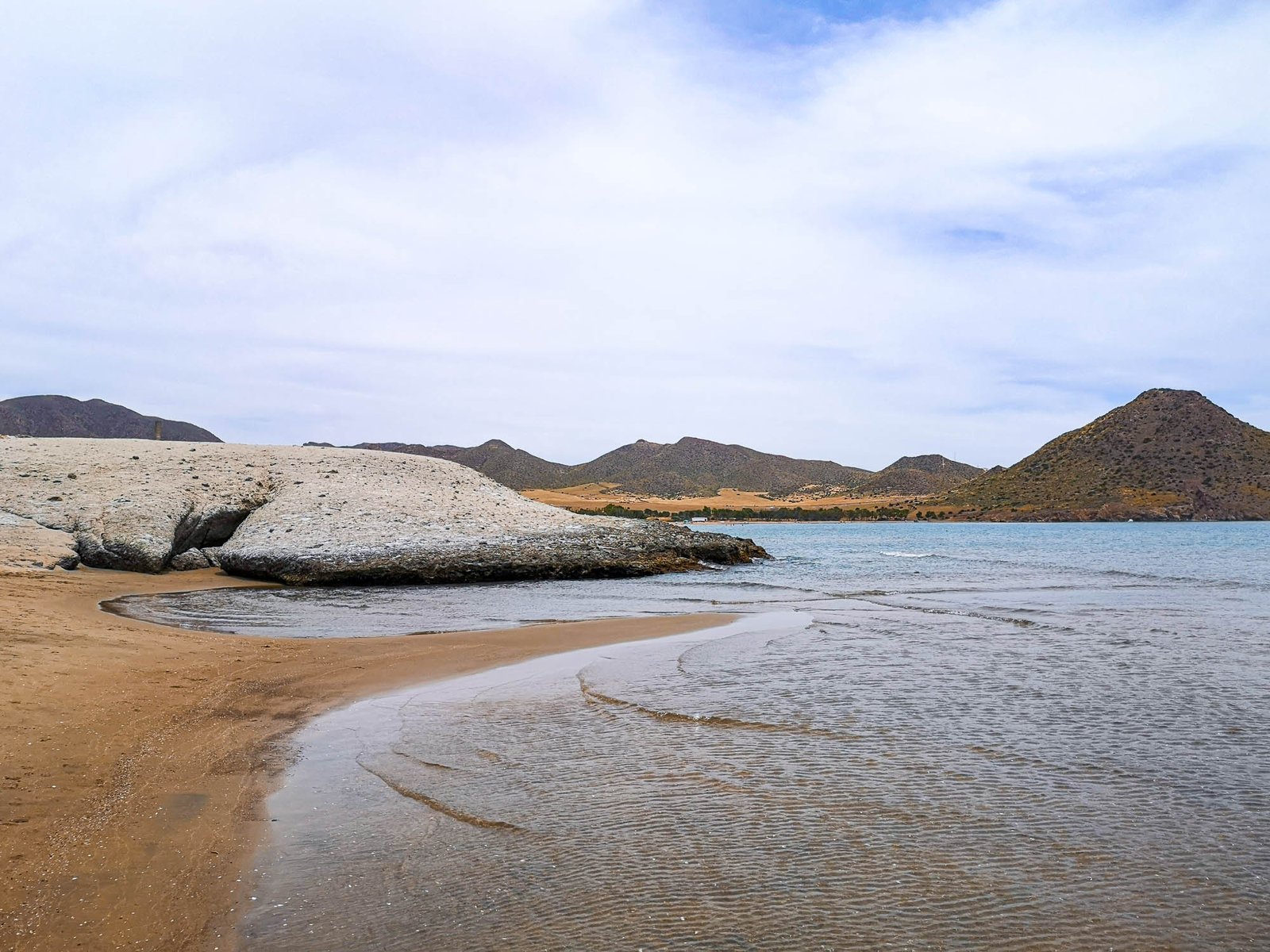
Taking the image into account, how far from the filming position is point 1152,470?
88.8m

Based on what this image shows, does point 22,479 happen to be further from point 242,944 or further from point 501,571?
point 242,944

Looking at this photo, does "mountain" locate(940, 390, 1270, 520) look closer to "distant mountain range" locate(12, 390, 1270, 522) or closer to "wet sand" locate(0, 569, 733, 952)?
"distant mountain range" locate(12, 390, 1270, 522)

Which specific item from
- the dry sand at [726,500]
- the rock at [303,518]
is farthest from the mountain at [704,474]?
the rock at [303,518]

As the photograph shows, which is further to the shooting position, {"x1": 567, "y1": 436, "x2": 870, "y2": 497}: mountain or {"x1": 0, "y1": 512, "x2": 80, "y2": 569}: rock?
{"x1": 567, "y1": 436, "x2": 870, "y2": 497}: mountain

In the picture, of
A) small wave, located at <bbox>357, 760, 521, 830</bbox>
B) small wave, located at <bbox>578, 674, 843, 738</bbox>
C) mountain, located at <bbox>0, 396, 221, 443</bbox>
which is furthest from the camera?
mountain, located at <bbox>0, 396, 221, 443</bbox>

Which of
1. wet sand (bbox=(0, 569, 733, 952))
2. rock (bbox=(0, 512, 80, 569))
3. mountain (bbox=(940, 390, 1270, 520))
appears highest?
mountain (bbox=(940, 390, 1270, 520))

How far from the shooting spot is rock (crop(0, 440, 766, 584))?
71.1ft

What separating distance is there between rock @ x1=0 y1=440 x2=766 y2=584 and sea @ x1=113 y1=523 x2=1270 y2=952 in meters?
12.2

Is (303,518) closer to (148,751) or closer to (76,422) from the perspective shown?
(148,751)

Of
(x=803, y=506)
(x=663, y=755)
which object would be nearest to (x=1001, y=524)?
(x=803, y=506)

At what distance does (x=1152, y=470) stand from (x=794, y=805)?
3906 inches

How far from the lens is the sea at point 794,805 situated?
3.76 metres

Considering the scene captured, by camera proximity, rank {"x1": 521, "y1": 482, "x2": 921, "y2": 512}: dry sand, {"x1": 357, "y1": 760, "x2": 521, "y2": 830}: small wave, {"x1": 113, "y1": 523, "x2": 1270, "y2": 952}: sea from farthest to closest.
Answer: {"x1": 521, "y1": 482, "x2": 921, "y2": 512}: dry sand
{"x1": 357, "y1": 760, "x2": 521, "y2": 830}: small wave
{"x1": 113, "y1": 523, "x2": 1270, "y2": 952}: sea

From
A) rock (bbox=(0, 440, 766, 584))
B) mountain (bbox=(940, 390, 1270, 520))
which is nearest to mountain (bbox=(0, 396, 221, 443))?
rock (bbox=(0, 440, 766, 584))
